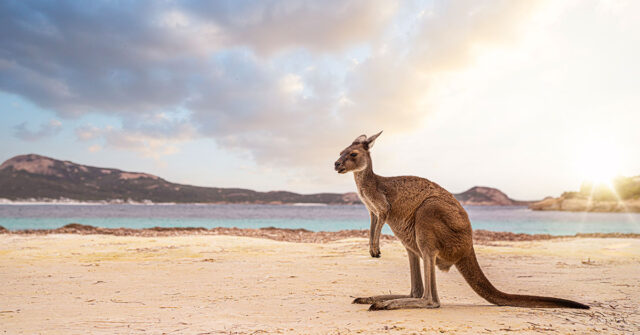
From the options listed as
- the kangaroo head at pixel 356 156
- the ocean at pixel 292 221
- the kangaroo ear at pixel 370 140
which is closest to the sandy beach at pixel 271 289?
the kangaroo head at pixel 356 156

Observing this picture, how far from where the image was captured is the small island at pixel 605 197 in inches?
2503

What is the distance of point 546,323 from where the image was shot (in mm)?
3371

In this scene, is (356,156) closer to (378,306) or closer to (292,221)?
(378,306)

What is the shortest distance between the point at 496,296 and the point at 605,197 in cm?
7989

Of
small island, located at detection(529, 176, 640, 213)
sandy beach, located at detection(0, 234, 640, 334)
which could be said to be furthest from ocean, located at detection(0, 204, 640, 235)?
sandy beach, located at detection(0, 234, 640, 334)

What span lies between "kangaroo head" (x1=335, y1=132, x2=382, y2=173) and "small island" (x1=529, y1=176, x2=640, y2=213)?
2893 inches

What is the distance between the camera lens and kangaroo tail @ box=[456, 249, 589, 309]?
13.1 feet

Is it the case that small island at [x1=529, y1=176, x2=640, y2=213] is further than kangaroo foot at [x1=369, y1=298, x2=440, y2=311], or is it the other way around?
small island at [x1=529, y1=176, x2=640, y2=213]

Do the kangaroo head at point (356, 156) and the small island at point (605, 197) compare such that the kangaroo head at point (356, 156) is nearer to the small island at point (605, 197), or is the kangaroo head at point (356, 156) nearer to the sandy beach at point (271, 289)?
the sandy beach at point (271, 289)

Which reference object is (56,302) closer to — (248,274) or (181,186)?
Result: (248,274)

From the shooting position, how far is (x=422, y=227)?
13.3 feet

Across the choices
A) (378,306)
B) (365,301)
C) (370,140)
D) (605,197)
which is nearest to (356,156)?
(370,140)

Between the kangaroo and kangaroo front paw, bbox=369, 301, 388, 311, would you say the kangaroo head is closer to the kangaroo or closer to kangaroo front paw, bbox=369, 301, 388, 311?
the kangaroo

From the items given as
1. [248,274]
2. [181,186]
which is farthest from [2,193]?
[248,274]
